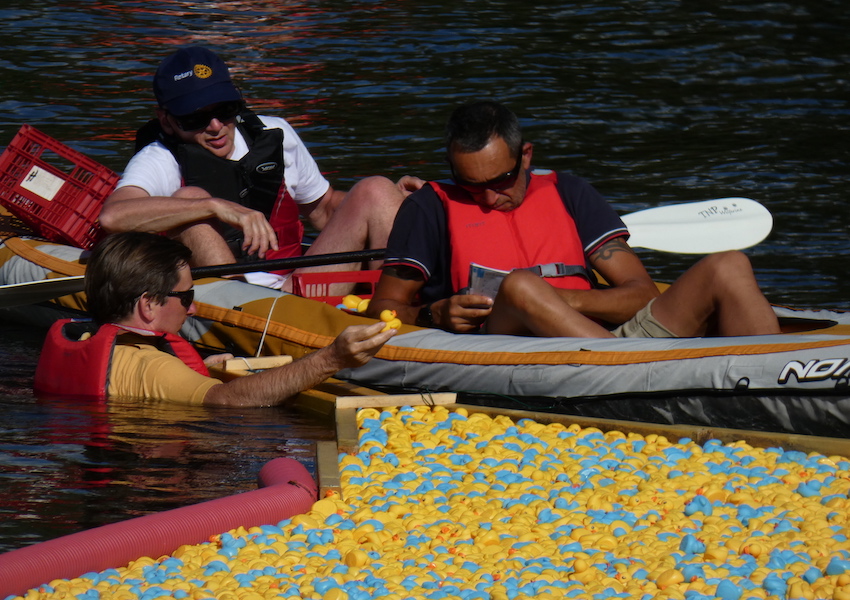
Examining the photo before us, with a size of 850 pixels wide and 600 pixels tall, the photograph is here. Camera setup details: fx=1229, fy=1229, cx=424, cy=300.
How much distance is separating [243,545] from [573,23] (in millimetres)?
12596

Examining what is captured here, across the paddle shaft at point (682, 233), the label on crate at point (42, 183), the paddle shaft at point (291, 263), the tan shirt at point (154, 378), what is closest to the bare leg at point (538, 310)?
the paddle shaft at point (291, 263)

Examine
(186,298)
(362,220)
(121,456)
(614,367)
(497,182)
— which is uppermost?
(497,182)

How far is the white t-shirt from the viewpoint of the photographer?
532 centimetres

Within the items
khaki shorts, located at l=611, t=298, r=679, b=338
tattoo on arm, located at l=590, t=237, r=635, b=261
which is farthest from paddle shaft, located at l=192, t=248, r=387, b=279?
khaki shorts, located at l=611, t=298, r=679, b=338

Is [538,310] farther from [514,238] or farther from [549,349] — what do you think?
[514,238]

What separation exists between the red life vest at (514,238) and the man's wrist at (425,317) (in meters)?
0.23

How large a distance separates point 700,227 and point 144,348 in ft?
9.08

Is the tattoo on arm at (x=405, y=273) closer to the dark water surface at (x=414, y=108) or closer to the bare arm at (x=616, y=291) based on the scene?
the bare arm at (x=616, y=291)

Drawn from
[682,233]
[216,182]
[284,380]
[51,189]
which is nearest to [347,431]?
[284,380]

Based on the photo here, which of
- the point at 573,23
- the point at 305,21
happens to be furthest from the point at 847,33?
the point at 305,21

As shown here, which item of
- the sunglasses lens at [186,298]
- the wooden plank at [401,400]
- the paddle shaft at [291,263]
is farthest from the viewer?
the paddle shaft at [291,263]

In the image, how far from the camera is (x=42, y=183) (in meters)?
5.95

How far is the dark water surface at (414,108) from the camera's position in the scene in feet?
13.8

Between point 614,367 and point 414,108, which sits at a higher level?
point 414,108
